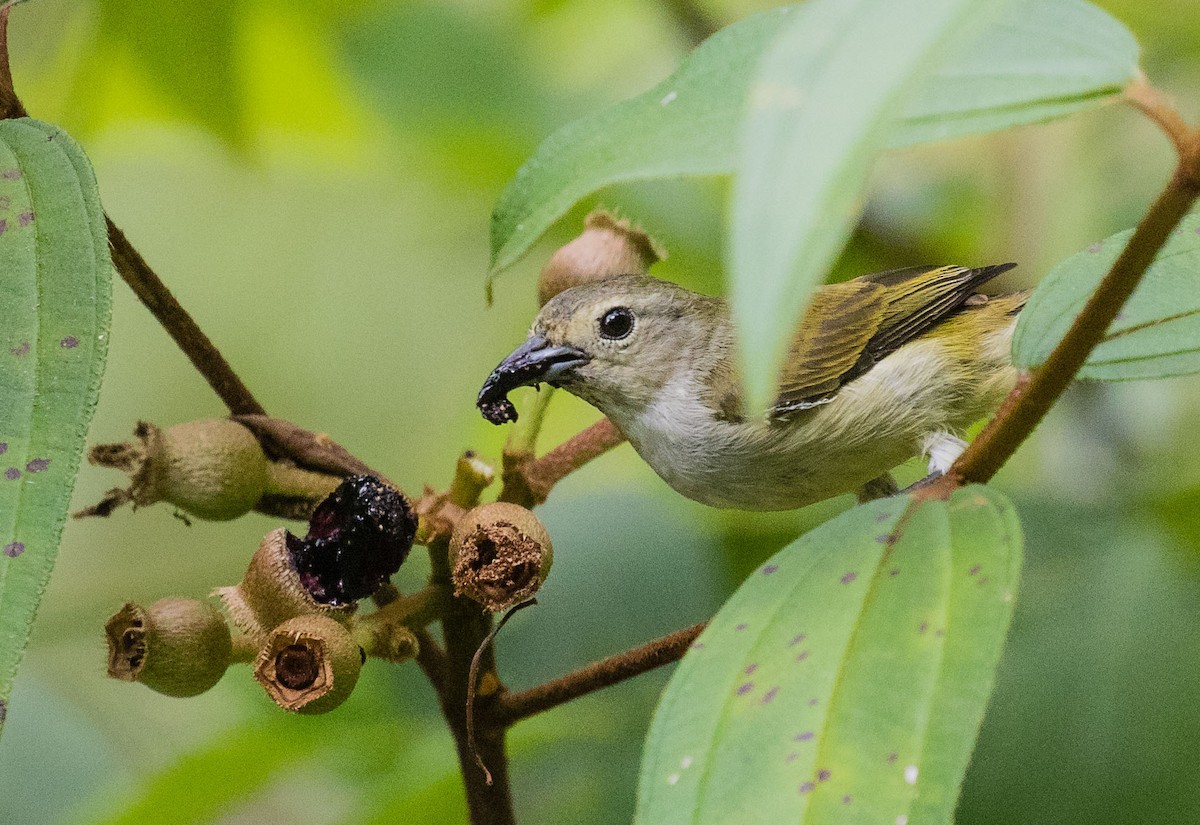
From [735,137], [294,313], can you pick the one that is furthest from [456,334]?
[735,137]

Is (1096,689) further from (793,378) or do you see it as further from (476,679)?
(476,679)

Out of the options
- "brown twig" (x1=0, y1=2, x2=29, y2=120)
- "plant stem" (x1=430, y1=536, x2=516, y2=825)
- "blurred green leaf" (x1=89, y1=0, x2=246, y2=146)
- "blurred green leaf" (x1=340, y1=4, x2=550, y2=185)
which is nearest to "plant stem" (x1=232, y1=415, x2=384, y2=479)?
"plant stem" (x1=430, y1=536, x2=516, y2=825)

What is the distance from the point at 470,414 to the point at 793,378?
Answer: 1.62 metres

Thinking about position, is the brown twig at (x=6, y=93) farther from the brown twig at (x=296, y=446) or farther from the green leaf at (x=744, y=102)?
the green leaf at (x=744, y=102)

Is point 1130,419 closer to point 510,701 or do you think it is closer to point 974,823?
point 974,823

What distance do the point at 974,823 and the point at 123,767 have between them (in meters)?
2.00

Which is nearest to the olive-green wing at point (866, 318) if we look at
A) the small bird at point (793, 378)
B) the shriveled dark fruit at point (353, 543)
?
the small bird at point (793, 378)

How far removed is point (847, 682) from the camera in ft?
3.02

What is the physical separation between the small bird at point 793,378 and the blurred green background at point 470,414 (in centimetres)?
39

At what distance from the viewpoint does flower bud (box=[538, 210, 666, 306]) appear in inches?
73.1

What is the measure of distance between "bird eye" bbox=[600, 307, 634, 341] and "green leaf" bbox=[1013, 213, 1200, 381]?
1.03 metres

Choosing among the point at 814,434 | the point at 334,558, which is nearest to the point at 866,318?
the point at 814,434

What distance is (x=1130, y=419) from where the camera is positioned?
323 centimetres

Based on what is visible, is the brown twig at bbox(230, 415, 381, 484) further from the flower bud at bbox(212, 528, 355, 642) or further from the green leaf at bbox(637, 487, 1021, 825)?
the green leaf at bbox(637, 487, 1021, 825)
